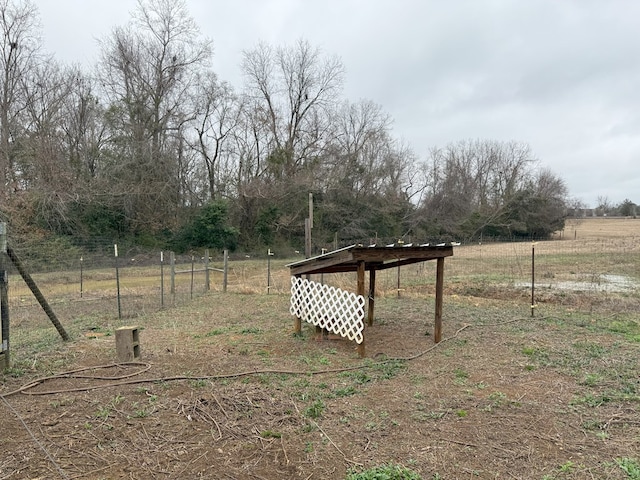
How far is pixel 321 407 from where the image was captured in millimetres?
3805

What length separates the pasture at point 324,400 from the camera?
2.90 m

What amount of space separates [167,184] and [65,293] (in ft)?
43.1

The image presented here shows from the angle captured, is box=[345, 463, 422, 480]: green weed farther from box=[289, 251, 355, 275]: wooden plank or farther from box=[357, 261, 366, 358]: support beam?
box=[289, 251, 355, 275]: wooden plank

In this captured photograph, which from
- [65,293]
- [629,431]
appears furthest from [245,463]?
[65,293]

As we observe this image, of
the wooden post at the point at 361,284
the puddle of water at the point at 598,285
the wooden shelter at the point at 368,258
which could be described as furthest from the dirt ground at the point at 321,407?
the puddle of water at the point at 598,285

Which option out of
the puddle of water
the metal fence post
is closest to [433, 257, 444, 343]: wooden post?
the metal fence post

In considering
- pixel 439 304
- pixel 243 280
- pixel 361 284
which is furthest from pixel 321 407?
pixel 243 280

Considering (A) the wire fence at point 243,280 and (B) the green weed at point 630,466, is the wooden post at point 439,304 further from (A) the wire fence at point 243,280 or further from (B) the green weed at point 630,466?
(A) the wire fence at point 243,280

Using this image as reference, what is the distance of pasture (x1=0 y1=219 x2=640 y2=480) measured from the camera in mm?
2898

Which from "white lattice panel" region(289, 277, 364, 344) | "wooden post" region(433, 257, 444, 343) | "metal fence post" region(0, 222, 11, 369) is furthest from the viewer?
"wooden post" region(433, 257, 444, 343)

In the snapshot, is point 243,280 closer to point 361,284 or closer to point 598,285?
point 361,284

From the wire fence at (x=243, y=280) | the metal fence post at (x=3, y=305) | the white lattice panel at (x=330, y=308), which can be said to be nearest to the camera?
the metal fence post at (x=3, y=305)

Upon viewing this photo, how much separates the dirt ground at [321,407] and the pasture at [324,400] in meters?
0.02

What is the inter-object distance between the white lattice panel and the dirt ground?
1.01ft
